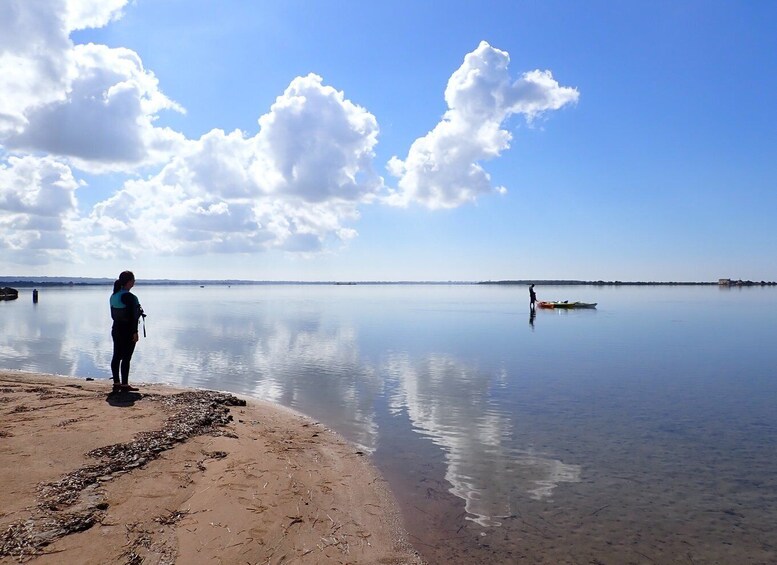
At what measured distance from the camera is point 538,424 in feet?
42.9

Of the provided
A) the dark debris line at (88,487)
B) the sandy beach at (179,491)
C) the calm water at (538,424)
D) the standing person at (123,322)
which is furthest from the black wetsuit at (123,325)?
the calm water at (538,424)

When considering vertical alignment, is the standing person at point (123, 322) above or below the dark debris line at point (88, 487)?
above

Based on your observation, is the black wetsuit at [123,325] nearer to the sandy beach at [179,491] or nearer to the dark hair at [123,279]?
the dark hair at [123,279]

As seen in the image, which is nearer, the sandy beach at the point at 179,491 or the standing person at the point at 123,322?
the sandy beach at the point at 179,491

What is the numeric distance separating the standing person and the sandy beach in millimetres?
1828

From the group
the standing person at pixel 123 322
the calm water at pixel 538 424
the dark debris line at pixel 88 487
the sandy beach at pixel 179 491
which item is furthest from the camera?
the standing person at pixel 123 322

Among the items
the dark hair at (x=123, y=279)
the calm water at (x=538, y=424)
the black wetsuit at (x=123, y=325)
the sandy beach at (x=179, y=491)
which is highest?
the dark hair at (x=123, y=279)

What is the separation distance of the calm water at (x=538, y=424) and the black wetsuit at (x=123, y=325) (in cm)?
475

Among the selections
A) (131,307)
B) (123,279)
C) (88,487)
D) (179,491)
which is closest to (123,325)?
(131,307)

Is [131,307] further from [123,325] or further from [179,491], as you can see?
[179,491]

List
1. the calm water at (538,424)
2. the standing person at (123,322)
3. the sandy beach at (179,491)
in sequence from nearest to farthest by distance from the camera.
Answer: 1. the sandy beach at (179,491)
2. the calm water at (538,424)
3. the standing person at (123,322)

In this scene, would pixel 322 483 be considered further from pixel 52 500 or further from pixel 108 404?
pixel 108 404

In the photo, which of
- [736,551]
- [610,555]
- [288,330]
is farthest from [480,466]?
[288,330]

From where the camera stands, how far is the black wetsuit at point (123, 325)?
1281 centimetres
